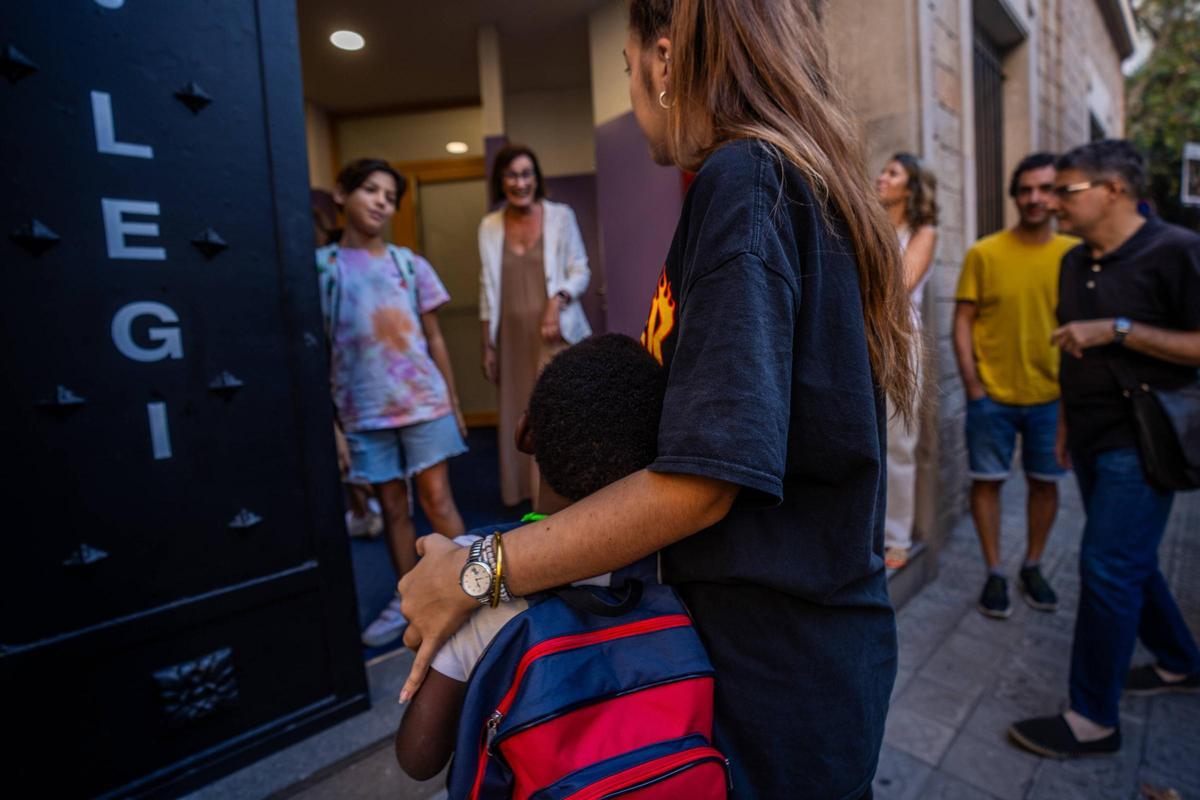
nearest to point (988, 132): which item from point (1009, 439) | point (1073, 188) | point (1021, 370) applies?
point (1021, 370)

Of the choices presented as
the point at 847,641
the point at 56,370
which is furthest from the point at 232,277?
the point at 847,641

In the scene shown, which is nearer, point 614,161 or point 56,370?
point 56,370

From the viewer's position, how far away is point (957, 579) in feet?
11.6

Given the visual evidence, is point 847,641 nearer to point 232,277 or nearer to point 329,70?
point 232,277

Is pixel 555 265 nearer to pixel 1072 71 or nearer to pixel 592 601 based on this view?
pixel 592 601

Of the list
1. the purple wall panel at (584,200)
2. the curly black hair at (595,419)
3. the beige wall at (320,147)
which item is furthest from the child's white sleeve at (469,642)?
the beige wall at (320,147)

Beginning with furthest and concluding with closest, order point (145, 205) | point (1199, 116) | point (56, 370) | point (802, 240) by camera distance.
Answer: point (1199, 116)
point (145, 205)
point (56, 370)
point (802, 240)

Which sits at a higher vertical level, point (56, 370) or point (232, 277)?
point (232, 277)

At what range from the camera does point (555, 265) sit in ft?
12.6

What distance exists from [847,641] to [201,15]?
6.97 ft

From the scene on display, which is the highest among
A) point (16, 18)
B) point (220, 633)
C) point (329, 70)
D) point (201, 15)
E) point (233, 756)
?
point (329, 70)

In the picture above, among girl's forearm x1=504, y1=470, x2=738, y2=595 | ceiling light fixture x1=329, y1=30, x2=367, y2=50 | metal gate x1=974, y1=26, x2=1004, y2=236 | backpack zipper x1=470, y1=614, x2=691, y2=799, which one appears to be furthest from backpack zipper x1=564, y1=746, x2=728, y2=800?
ceiling light fixture x1=329, y1=30, x2=367, y2=50

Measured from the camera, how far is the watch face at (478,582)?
0.79 metres

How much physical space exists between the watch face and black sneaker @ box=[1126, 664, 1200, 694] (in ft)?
9.58
